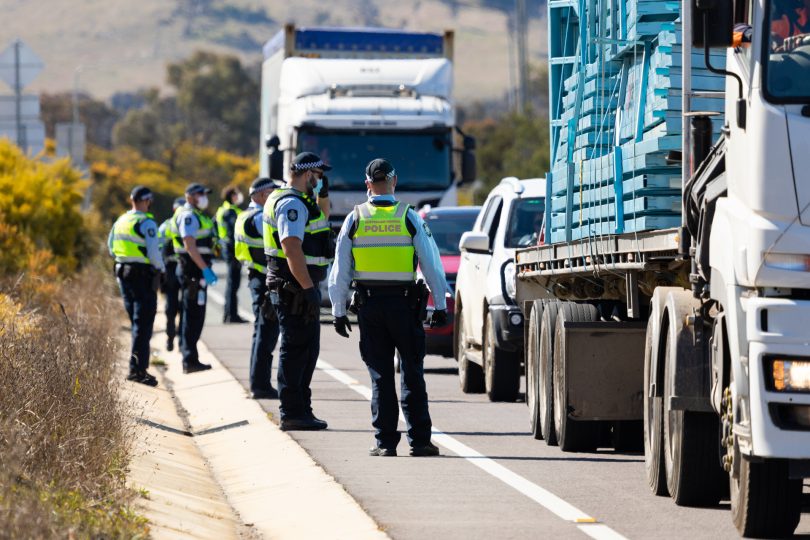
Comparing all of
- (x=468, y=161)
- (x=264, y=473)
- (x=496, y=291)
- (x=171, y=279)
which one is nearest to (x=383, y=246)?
(x=264, y=473)

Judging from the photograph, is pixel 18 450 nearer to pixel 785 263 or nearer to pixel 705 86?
pixel 785 263

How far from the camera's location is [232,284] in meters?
27.3

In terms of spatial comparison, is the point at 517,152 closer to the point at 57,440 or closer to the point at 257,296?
the point at 257,296

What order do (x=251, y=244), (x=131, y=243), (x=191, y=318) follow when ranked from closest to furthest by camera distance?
(x=251, y=244) < (x=131, y=243) < (x=191, y=318)

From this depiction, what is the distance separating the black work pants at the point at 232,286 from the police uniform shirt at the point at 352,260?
50.3 ft

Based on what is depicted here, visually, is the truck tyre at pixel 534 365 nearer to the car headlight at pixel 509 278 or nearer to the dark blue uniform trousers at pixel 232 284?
the car headlight at pixel 509 278

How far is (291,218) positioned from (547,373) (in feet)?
7.12

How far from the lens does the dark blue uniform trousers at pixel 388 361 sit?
11.7m

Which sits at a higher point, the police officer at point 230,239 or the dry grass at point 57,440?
the police officer at point 230,239

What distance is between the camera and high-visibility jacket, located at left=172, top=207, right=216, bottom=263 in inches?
767

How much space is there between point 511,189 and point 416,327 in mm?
4872

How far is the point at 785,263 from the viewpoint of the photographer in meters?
7.59

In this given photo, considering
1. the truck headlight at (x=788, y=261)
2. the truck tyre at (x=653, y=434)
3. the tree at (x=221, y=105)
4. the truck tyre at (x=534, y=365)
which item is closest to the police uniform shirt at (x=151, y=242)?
the truck tyre at (x=534, y=365)

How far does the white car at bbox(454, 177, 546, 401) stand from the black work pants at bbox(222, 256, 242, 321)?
10116 millimetres
